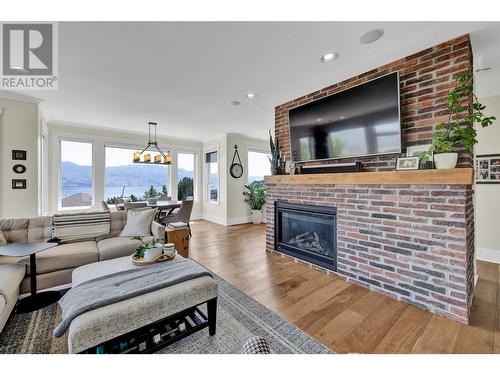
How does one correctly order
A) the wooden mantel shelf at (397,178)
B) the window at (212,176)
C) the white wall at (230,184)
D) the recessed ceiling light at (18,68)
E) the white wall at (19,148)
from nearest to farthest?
the wooden mantel shelf at (397,178), the recessed ceiling light at (18,68), the white wall at (19,148), the white wall at (230,184), the window at (212,176)

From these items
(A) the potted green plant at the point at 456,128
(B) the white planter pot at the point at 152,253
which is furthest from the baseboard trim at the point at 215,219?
(A) the potted green plant at the point at 456,128

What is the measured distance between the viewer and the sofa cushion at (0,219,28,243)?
98.3 inches

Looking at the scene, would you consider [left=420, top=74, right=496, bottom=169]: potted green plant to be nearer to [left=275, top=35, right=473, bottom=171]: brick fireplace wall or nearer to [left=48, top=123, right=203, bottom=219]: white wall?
[left=275, top=35, right=473, bottom=171]: brick fireplace wall

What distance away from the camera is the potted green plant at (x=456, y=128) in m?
1.82

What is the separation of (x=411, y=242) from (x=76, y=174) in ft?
21.5

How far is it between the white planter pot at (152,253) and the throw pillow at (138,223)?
114 centimetres

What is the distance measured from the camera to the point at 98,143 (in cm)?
533

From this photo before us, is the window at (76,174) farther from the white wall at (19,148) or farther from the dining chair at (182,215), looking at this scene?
the dining chair at (182,215)

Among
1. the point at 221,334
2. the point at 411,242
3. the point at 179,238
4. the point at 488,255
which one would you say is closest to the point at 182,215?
the point at 179,238

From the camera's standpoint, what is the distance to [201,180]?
7.06 meters

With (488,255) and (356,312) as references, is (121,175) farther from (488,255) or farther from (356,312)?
(488,255)
